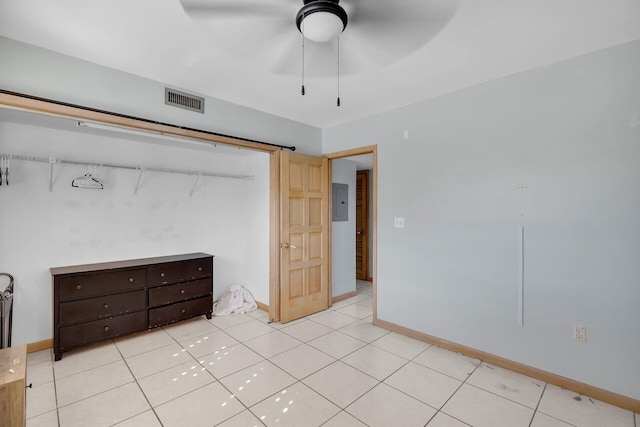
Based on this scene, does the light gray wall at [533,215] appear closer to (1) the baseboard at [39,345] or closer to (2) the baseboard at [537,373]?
(2) the baseboard at [537,373]

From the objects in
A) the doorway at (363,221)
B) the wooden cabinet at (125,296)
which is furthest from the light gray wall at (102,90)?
the doorway at (363,221)

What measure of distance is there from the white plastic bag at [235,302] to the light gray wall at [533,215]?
216cm

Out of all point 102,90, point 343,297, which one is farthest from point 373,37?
point 343,297

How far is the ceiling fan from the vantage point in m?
1.51

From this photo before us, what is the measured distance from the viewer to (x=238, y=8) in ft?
5.02

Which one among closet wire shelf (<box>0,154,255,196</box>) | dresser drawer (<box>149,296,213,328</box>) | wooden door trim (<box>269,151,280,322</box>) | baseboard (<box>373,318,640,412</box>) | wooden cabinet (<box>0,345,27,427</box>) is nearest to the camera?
wooden cabinet (<box>0,345,27,427</box>)

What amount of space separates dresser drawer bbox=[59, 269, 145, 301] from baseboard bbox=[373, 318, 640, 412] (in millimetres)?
3055

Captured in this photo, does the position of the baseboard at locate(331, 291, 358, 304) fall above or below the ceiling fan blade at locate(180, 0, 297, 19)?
below

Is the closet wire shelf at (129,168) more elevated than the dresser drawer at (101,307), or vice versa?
the closet wire shelf at (129,168)

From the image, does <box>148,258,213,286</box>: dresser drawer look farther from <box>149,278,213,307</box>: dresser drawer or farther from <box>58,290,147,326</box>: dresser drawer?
<box>58,290,147,326</box>: dresser drawer

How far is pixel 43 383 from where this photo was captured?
7.52ft

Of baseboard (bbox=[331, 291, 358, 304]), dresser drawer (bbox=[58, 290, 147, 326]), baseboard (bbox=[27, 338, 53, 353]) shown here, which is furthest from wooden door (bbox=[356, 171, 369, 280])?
baseboard (bbox=[27, 338, 53, 353])

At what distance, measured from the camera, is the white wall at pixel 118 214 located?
9.29ft

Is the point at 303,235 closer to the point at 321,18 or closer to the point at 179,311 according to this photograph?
the point at 179,311
